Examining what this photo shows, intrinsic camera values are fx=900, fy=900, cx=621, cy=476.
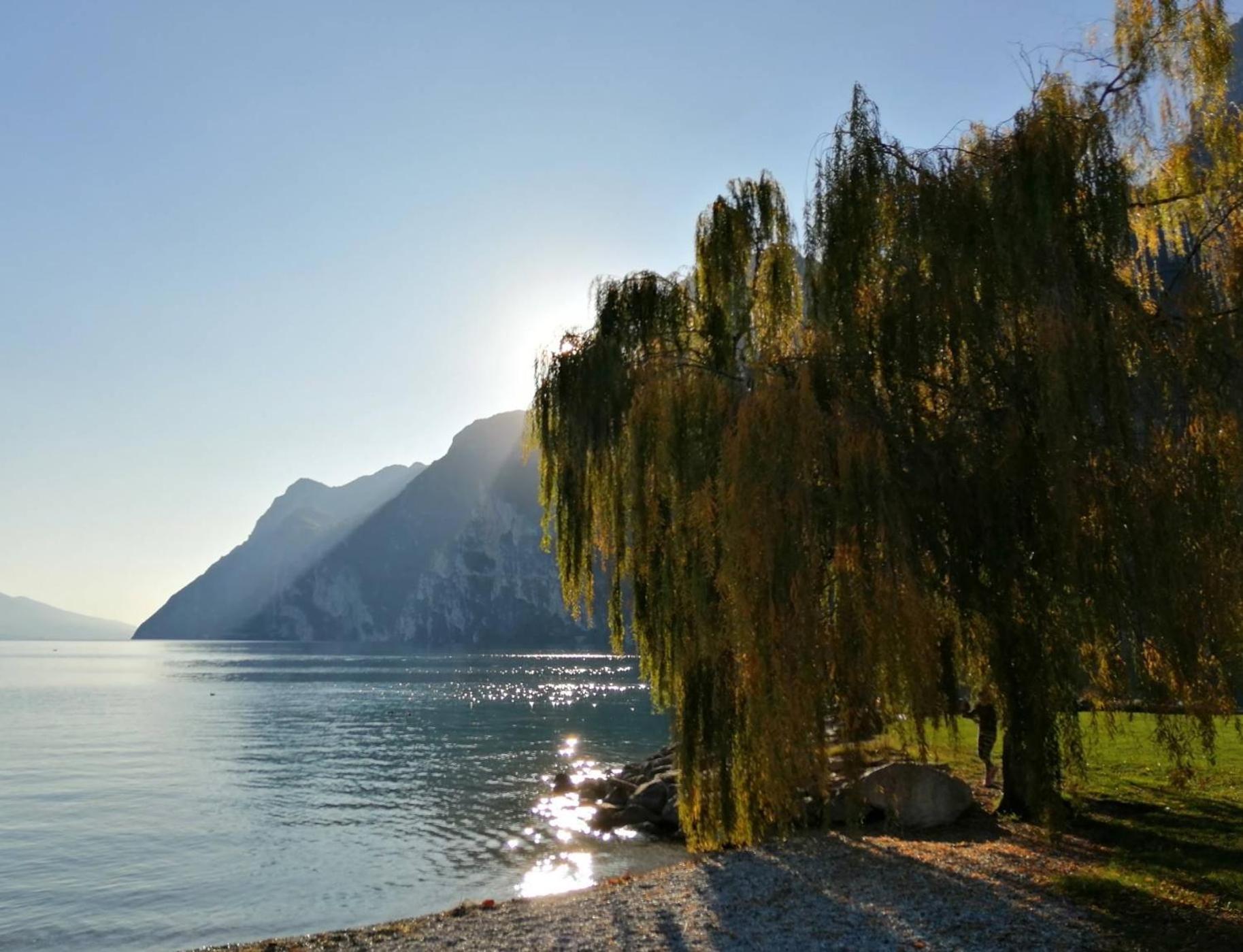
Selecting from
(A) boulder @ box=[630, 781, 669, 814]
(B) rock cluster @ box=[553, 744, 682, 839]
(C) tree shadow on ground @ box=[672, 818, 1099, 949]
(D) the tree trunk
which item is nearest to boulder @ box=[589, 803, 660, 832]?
(B) rock cluster @ box=[553, 744, 682, 839]

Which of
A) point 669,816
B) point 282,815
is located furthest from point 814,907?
point 282,815

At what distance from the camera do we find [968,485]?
37.7ft

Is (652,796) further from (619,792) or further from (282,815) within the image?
(282,815)

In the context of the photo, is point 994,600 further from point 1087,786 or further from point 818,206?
point 1087,786

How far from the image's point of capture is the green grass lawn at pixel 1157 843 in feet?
34.0

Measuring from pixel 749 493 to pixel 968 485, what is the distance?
112 inches

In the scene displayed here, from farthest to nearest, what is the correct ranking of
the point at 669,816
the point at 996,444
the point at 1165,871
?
the point at 669,816, the point at 1165,871, the point at 996,444

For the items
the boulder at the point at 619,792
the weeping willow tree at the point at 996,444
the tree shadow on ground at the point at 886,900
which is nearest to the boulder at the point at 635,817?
the boulder at the point at 619,792

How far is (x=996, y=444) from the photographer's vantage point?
11.4m

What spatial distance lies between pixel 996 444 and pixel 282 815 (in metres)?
29.3

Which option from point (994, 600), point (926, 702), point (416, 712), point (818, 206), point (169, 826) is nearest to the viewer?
point (926, 702)

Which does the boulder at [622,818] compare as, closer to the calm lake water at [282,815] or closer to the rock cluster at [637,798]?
the rock cluster at [637,798]

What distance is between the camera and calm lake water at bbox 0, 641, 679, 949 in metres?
20.6

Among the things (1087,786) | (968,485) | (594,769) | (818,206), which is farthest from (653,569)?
(594,769)
